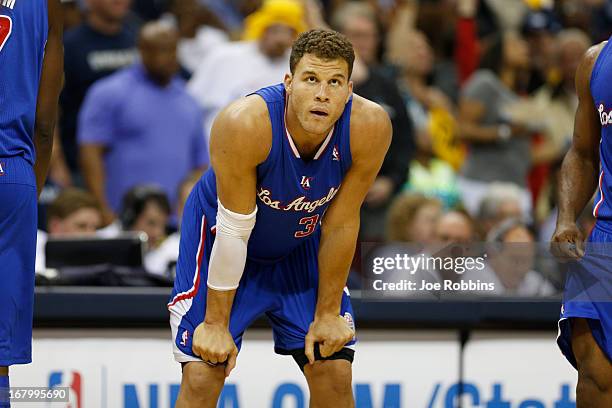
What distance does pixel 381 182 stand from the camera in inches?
328

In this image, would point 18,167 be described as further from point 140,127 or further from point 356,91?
point 356,91

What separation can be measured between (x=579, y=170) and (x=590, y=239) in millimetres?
309

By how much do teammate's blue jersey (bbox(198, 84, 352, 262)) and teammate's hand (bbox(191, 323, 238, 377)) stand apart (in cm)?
40

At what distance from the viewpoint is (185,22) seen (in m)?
10.3

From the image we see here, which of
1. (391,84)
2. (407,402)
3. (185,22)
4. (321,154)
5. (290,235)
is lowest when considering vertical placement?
(407,402)

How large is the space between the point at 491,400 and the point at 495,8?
20.6 ft

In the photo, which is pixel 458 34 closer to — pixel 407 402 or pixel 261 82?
pixel 261 82

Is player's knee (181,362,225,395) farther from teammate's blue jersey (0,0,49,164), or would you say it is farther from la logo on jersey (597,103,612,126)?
la logo on jersey (597,103,612,126)

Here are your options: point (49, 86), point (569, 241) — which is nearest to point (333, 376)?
point (569, 241)

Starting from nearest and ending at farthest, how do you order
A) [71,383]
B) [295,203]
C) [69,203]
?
[295,203] < [71,383] < [69,203]

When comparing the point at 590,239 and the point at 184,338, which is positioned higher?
the point at 590,239

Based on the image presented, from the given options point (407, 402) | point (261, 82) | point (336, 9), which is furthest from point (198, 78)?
point (407, 402)

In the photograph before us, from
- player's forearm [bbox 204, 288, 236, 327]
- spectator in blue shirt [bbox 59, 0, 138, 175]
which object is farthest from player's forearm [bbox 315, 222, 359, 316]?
spectator in blue shirt [bbox 59, 0, 138, 175]

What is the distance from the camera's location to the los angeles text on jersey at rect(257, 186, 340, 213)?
183 inches
